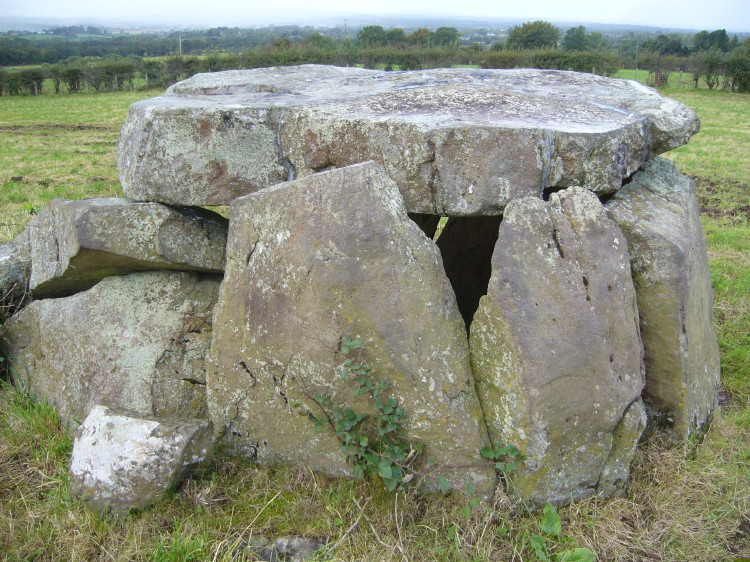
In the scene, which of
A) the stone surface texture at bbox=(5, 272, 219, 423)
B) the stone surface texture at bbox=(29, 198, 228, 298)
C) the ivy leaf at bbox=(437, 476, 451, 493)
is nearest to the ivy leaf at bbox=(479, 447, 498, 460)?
the ivy leaf at bbox=(437, 476, 451, 493)

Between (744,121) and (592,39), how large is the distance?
5137 centimetres

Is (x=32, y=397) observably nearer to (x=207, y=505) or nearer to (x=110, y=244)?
(x=110, y=244)

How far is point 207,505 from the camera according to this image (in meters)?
3.27

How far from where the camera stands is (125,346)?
13.4 ft

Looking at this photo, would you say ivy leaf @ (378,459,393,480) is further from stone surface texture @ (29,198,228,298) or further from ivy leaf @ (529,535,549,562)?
stone surface texture @ (29,198,228,298)

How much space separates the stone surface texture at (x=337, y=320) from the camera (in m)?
3.26

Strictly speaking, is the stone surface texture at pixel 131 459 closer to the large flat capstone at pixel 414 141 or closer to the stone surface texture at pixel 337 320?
the stone surface texture at pixel 337 320

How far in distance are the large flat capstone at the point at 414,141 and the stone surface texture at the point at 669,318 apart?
42 cm

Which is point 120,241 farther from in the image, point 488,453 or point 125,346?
point 488,453

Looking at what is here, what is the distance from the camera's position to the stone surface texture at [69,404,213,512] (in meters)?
3.20

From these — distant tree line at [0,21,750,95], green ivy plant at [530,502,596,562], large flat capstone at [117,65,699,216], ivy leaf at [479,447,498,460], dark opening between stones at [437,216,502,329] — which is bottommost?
green ivy plant at [530,502,596,562]

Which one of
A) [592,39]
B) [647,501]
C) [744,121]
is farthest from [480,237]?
[592,39]

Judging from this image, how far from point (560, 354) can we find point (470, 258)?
2771 mm

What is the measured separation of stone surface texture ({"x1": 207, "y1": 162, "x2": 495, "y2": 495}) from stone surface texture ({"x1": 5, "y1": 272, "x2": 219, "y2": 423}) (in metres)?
0.67
